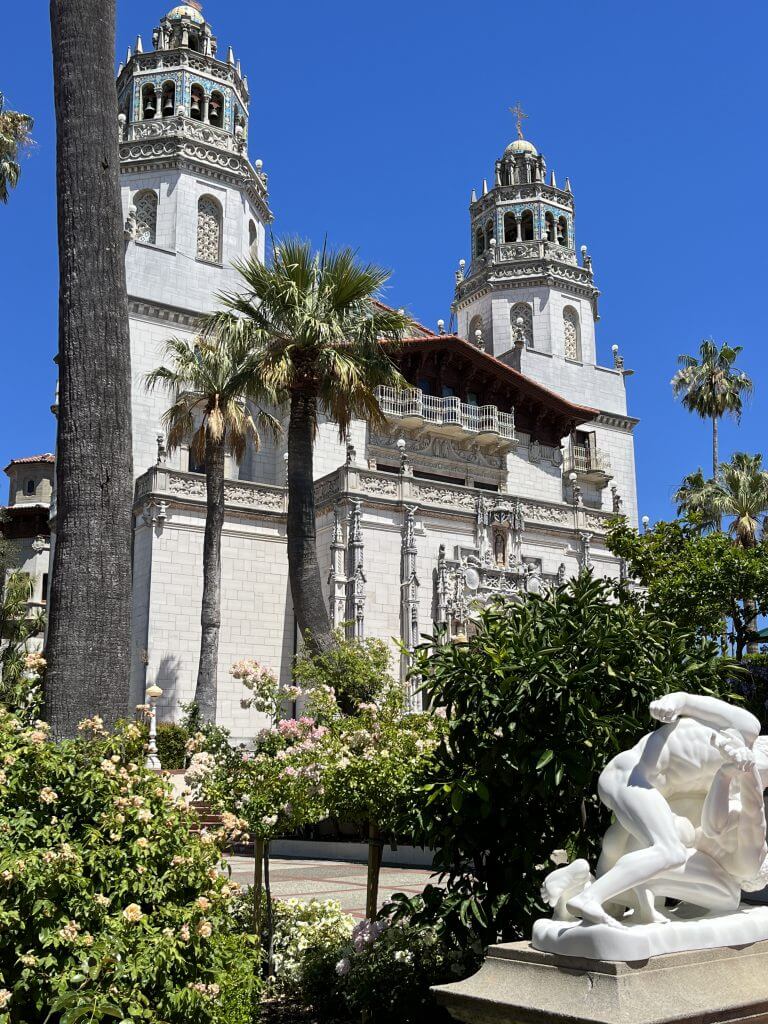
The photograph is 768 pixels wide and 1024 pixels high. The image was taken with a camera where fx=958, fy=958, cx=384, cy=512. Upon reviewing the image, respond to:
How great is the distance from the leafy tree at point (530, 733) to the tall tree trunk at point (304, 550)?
11.6 metres

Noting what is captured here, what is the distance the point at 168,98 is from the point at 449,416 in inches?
735

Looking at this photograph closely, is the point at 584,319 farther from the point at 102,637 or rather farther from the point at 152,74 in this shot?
the point at 102,637

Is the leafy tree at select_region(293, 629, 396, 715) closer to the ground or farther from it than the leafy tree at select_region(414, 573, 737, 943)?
farther from it

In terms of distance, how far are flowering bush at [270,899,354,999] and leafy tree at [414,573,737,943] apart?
2.08 meters

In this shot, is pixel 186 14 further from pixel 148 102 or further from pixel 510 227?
pixel 510 227

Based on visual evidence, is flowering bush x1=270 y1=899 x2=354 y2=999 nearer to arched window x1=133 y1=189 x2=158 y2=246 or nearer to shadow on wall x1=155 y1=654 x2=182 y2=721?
shadow on wall x1=155 y1=654 x2=182 y2=721

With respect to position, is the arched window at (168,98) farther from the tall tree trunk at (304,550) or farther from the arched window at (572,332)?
the tall tree trunk at (304,550)

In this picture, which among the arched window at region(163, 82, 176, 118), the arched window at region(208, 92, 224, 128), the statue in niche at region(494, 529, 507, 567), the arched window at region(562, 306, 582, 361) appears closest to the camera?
the statue in niche at region(494, 529, 507, 567)

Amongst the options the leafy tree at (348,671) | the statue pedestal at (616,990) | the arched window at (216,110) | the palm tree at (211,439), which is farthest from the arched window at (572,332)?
the statue pedestal at (616,990)

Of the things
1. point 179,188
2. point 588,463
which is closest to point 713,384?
point 588,463

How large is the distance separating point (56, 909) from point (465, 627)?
28454mm

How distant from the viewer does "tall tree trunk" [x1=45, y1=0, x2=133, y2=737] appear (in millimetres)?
8406

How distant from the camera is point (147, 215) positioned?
132 ft

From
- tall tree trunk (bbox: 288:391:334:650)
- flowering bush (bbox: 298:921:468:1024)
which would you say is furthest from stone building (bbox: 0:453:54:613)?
flowering bush (bbox: 298:921:468:1024)
